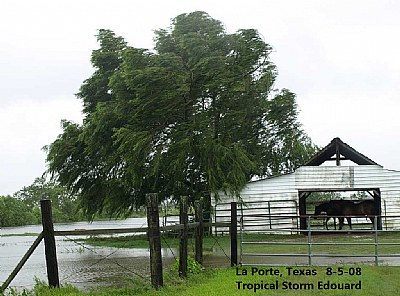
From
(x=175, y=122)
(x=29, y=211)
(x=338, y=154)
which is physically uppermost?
(x=175, y=122)

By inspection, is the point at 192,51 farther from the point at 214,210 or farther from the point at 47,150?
the point at 47,150

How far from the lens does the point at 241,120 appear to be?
3152 centimetres

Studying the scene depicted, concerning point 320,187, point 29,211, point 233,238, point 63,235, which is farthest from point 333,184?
point 29,211

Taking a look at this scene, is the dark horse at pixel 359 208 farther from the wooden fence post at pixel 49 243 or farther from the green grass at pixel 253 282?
the wooden fence post at pixel 49 243

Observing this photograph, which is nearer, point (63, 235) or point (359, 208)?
point (63, 235)

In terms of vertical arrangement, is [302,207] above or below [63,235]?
below

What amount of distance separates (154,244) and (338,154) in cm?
2024

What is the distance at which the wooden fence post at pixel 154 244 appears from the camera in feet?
35.4

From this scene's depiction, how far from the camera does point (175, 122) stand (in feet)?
99.0

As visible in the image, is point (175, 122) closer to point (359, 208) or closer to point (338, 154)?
point (338, 154)

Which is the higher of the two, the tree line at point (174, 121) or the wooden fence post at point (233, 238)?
Answer: the tree line at point (174, 121)

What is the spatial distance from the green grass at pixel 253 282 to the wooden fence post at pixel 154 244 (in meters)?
0.19

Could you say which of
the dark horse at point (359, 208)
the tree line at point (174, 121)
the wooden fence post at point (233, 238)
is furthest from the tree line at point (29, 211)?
the wooden fence post at point (233, 238)

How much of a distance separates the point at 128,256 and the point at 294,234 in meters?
10.6
